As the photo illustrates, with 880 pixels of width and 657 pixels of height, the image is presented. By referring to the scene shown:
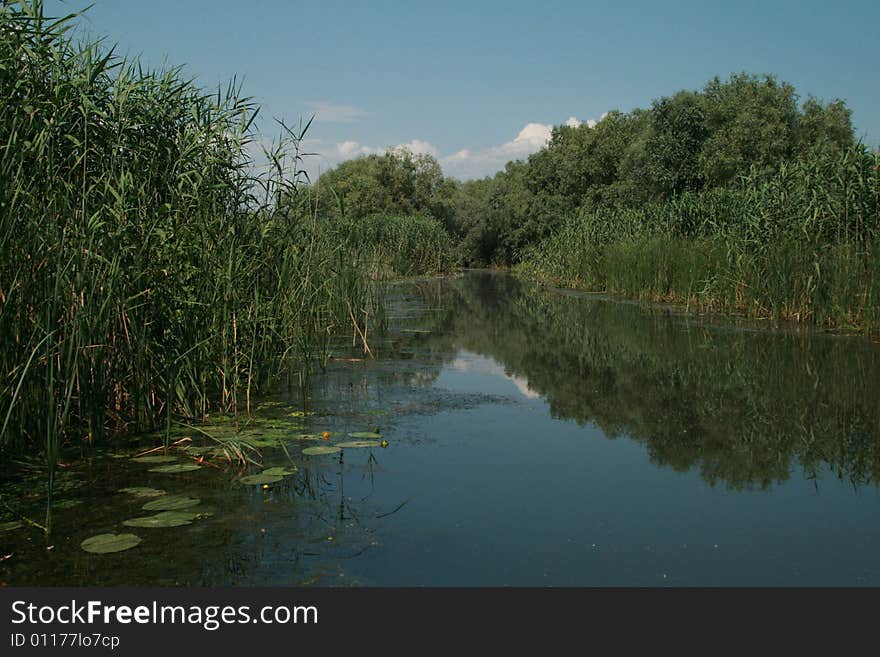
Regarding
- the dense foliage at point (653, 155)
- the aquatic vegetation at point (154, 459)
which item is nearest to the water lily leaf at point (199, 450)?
the aquatic vegetation at point (154, 459)

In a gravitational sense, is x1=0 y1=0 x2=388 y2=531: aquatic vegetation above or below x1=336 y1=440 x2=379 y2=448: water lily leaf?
above

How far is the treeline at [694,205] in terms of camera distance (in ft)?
32.6

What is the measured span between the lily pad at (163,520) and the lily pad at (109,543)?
0.45 ft

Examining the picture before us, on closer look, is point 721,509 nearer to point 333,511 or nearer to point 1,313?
point 333,511

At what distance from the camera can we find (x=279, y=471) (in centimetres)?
432

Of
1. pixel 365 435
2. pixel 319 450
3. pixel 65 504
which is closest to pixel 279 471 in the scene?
pixel 319 450

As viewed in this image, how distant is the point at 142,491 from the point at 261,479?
2.00 ft

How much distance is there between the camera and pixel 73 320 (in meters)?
4.11

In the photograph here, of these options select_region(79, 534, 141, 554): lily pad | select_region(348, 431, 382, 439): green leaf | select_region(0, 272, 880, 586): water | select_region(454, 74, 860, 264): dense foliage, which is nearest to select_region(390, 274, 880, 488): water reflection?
select_region(0, 272, 880, 586): water

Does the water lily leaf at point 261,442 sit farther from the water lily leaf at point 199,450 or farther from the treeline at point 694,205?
the treeline at point 694,205

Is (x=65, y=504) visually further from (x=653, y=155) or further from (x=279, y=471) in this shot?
(x=653, y=155)

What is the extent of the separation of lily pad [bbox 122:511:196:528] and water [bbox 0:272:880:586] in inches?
2.3

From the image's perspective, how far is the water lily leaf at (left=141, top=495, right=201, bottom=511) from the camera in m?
3.71

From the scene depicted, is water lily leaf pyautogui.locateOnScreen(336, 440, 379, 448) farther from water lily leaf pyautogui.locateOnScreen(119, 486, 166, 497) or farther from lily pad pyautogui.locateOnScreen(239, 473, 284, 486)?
water lily leaf pyautogui.locateOnScreen(119, 486, 166, 497)
